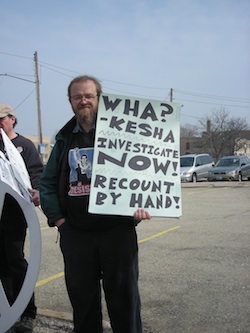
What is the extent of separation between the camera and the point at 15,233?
3.21m

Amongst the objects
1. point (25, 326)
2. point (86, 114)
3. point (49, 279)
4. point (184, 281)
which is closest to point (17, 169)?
point (86, 114)

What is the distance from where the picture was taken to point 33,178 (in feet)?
11.1

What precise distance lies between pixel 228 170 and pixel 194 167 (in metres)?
1.85

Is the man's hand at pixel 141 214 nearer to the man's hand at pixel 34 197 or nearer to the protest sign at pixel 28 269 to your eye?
the protest sign at pixel 28 269

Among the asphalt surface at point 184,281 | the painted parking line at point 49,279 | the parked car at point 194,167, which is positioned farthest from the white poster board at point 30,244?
the parked car at point 194,167

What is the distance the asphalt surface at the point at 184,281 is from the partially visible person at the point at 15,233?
41 centimetres

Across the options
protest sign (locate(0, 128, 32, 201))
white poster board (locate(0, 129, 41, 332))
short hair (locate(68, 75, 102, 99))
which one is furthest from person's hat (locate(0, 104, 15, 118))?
short hair (locate(68, 75, 102, 99))

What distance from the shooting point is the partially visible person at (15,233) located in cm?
317

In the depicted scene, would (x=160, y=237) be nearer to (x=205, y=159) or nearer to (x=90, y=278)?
(x=90, y=278)

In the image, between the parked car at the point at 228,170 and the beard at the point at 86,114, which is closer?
the beard at the point at 86,114

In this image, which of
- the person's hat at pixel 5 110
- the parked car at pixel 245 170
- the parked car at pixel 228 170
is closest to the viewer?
the person's hat at pixel 5 110

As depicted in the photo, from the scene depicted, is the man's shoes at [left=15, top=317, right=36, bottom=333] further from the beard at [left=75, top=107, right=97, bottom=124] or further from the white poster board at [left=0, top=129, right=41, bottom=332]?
the beard at [left=75, top=107, right=97, bottom=124]

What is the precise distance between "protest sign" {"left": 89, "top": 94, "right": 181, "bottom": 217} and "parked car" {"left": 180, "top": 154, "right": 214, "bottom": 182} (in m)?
18.5

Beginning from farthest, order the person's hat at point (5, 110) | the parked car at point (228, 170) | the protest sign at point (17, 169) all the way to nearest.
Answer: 1. the parked car at point (228, 170)
2. the person's hat at point (5, 110)
3. the protest sign at point (17, 169)
